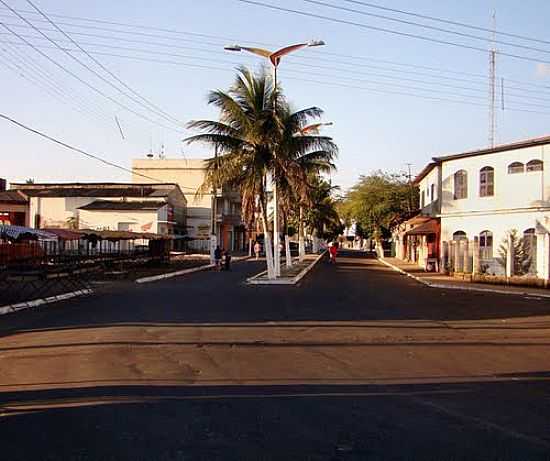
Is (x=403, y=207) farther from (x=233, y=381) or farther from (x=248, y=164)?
(x=233, y=381)

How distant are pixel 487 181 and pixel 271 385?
2791 cm

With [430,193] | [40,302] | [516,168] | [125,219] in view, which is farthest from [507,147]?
[125,219]

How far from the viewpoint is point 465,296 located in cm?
2464

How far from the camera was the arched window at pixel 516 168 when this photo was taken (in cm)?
3180

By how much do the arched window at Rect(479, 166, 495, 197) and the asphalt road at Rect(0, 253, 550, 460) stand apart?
17.2 meters

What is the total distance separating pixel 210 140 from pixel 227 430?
2428cm

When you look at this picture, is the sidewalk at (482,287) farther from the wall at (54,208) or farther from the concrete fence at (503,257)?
the wall at (54,208)

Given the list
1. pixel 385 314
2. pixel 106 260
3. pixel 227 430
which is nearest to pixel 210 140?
pixel 106 260

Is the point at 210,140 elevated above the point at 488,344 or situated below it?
above

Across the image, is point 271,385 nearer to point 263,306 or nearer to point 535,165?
point 263,306

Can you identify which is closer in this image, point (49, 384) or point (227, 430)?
point (227, 430)

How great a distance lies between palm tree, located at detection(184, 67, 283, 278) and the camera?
96.7 ft

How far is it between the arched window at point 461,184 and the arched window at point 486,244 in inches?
99.2

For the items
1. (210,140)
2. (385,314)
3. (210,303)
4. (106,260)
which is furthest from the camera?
(106,260)
